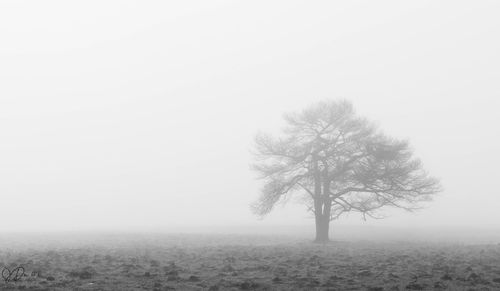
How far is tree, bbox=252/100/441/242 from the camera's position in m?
38.6

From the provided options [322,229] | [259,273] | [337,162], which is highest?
[337,162]

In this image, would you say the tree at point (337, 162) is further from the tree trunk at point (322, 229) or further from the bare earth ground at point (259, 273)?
the bare earth ground at point (259, 273)

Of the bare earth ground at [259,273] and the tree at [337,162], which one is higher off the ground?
the tree at [337,162]

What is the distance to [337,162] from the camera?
4031 cm

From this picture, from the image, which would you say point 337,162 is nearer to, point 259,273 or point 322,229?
point 322,229

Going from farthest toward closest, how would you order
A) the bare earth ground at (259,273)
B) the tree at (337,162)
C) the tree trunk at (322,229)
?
the tree trunk at (322,229), the tree at (337,162), the bare earth ground at (259,273)

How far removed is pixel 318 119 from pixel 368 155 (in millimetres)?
5192

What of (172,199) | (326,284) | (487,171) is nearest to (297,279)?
(326,284)

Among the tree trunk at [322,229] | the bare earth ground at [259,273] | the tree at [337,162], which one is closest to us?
the bare earth ground at [259,273]

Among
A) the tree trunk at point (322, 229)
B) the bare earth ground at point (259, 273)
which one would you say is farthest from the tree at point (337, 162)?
the bare earth ground at point (259, 273)

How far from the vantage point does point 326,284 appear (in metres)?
16.1

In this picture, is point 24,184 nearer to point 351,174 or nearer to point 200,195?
point 200,195

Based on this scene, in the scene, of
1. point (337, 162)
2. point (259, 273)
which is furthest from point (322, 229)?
point (259, 273)

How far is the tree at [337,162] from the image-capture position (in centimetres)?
3859
